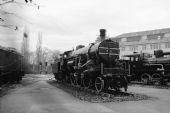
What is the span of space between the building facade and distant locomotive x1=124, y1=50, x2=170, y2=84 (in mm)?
52329

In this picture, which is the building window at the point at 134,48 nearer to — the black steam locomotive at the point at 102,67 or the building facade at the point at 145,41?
the building facade at the point at 145,41

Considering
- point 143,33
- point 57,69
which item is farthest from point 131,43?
point 57,69

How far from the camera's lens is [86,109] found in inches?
353

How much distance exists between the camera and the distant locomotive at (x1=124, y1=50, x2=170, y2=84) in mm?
21697

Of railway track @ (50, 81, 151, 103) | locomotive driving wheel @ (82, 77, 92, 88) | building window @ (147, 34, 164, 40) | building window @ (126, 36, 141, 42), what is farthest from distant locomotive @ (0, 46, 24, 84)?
building window @ (126, 36, 141, 42)

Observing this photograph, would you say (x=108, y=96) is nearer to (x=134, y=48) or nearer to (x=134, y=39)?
(x=134, y=48)

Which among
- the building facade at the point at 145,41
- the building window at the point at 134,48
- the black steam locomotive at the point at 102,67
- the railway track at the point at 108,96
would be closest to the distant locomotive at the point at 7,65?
the black steam locomotive at the point at 102,67

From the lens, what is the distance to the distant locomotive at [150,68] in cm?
2170

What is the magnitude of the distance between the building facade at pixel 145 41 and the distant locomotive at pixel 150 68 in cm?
5233

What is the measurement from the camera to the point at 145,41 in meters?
79.1

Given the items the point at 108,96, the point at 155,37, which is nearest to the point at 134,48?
the point at 155,37

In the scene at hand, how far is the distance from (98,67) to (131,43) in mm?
68871

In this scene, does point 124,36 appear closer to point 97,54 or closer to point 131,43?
point 131,43

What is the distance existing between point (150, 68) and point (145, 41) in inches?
2272
